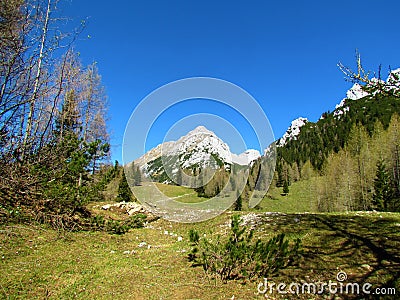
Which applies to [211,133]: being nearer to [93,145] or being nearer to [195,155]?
[195,155]

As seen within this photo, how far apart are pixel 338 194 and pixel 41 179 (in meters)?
49.2

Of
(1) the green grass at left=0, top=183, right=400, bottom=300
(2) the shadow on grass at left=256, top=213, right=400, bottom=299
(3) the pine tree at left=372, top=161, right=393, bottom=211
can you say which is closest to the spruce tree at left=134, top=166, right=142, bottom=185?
(1) the green grass at left=0, top=183, right=400, bottom=300

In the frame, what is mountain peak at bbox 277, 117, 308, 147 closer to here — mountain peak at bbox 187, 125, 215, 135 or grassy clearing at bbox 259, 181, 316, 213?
grassy clearing at bbox 259, 181, 316, 213

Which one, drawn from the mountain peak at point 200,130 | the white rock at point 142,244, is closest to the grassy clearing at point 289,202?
the mountain peak at point 200,130

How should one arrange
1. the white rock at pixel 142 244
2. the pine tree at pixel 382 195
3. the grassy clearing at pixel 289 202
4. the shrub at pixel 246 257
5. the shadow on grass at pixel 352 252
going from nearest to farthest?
the shadow on grass at pixel 352 252 → the shrub at pixel 246 257 → the white rock at pixel 142 244 → the pine tree at pixel 382 195 → the grassy clearing at pixel 289 202

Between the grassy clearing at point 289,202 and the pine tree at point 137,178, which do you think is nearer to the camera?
the pine tree at point 137,178

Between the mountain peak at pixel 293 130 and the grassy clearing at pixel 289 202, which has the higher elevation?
the mountain peak at pixel 293 130

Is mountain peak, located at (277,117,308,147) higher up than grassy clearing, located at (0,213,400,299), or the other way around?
mountain peak, located at (277,117,308,147)

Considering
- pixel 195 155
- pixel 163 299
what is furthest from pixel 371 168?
pixel 163 299

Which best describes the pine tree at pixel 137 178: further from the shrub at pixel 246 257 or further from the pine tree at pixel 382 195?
the pine tree at pixel 382 195

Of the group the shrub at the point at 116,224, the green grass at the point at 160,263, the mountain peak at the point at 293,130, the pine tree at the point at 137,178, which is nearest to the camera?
the green grass at the point at 160,263

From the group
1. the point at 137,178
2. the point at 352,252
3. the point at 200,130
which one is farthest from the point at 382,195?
the point at 352,252

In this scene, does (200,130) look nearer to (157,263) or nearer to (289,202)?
(157,263)

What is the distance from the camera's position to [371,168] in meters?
42.4
